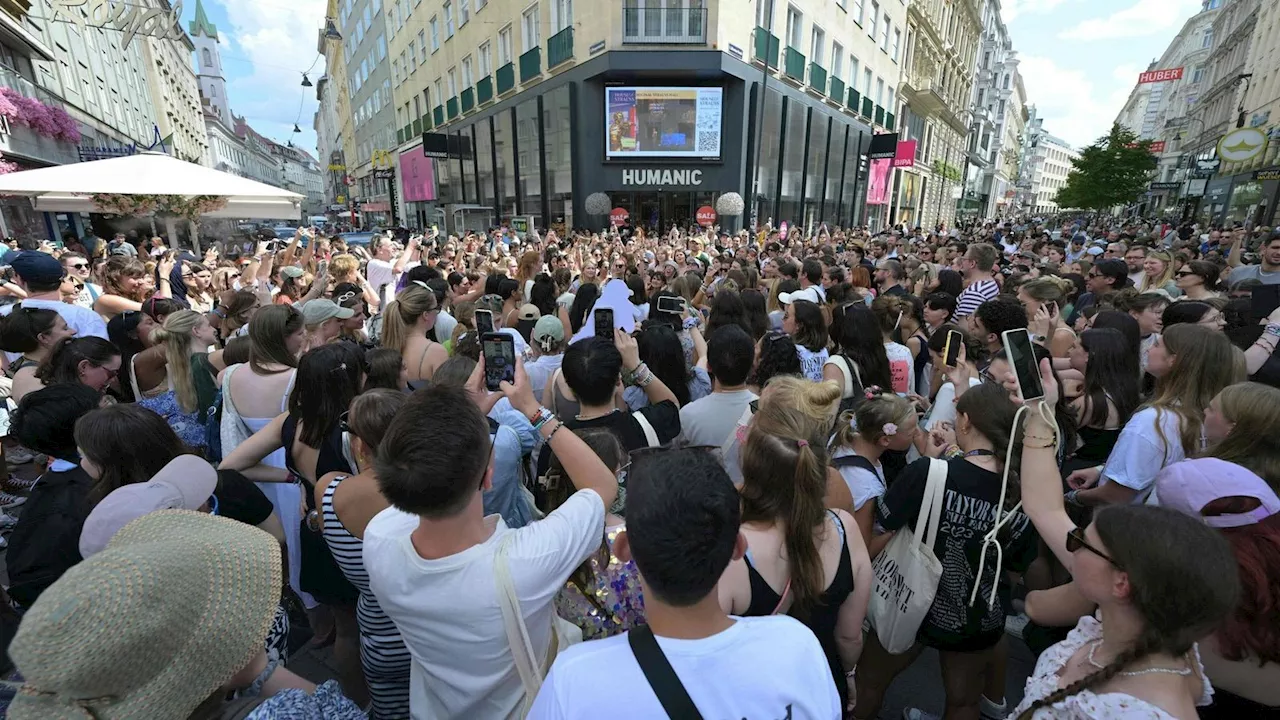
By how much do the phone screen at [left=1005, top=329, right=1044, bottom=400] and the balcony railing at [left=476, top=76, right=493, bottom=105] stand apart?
25.6 m

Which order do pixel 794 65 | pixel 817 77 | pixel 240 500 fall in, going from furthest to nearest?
pixel 817 77 → pixel 794 65 → pixel 240 500

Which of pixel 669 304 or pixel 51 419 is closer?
pixel 51 419

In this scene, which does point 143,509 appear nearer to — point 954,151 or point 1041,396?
point 1041,396

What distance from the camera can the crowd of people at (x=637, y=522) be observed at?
107cm

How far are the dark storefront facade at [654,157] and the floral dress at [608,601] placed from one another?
1711 centimetres

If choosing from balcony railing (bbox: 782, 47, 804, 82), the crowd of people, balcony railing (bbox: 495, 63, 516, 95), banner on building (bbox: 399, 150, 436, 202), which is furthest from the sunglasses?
banner on building (bbox: 399, 150, 436, 202)

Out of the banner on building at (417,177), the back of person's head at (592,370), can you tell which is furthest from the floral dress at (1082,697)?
the banner on building at (417,177)

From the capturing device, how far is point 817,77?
21.8 meters

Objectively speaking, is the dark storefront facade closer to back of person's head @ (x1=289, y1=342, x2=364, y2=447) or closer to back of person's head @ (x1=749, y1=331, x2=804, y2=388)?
Result: back of person's head @ (x1=749, y1=331, x2=804, y2=388)

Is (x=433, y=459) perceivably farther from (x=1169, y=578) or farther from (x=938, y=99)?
(x=938, y=99)

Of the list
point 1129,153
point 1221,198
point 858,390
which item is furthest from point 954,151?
point 858,390

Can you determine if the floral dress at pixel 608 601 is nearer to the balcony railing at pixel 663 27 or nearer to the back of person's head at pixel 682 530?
the back of person's head at pixel 682 530

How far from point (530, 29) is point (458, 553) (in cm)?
2353

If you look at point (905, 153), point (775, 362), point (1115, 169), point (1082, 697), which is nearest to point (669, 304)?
point (775, 362)
